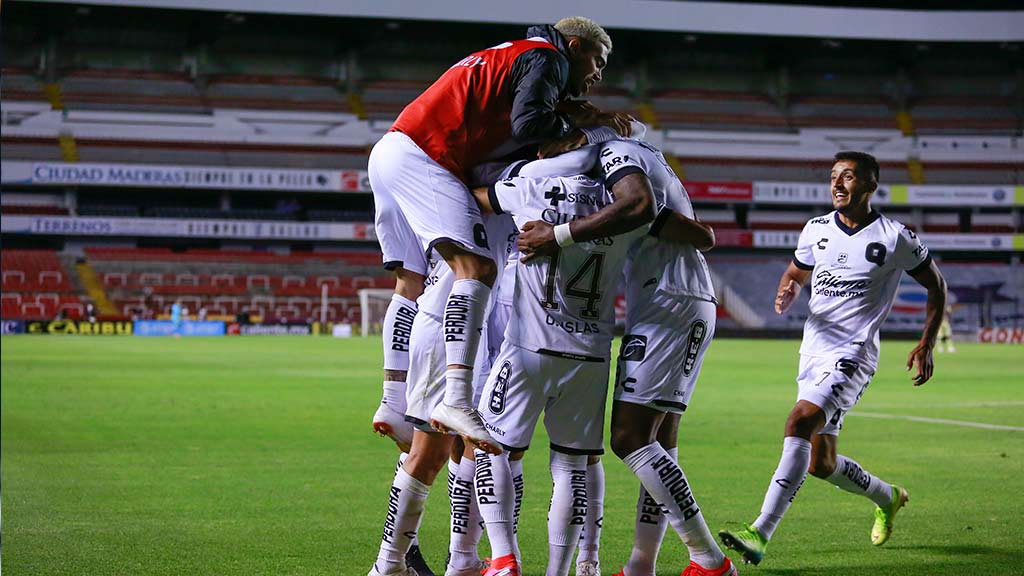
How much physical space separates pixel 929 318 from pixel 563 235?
301 cm

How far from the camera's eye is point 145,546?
606 centimetres

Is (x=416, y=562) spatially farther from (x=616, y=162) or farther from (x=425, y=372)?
(x=616, y=162)

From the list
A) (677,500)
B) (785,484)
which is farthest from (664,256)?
(785,484)

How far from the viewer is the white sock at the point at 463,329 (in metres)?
4.77

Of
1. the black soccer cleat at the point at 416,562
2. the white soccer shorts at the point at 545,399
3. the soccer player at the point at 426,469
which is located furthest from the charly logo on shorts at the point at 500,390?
the black soccer cleat at the point at 416,562

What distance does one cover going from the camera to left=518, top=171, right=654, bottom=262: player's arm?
4629 mm

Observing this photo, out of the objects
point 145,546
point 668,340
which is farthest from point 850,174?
point 145,546

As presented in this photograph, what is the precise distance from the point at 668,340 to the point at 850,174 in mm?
2104

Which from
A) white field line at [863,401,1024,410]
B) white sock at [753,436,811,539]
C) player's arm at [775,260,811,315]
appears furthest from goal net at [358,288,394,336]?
white sock at [753,436,811,539]

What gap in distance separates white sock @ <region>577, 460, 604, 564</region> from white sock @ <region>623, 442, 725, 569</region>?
474 millimetres

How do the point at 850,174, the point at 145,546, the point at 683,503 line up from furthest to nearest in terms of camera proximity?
the point at 850,174 → the point at 145,546 → the point at 683,503

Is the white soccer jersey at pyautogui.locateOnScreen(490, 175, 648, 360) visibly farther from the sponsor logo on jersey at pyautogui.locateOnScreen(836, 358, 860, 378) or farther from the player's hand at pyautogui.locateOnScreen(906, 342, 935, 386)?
the player's hand at pyautogui.locateOnScreen(906, 342, 935, 386)

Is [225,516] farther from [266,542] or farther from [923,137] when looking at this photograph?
[923,137]

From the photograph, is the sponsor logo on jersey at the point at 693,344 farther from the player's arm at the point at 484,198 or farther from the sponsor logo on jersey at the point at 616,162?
the player's arm at the point at 484,198
